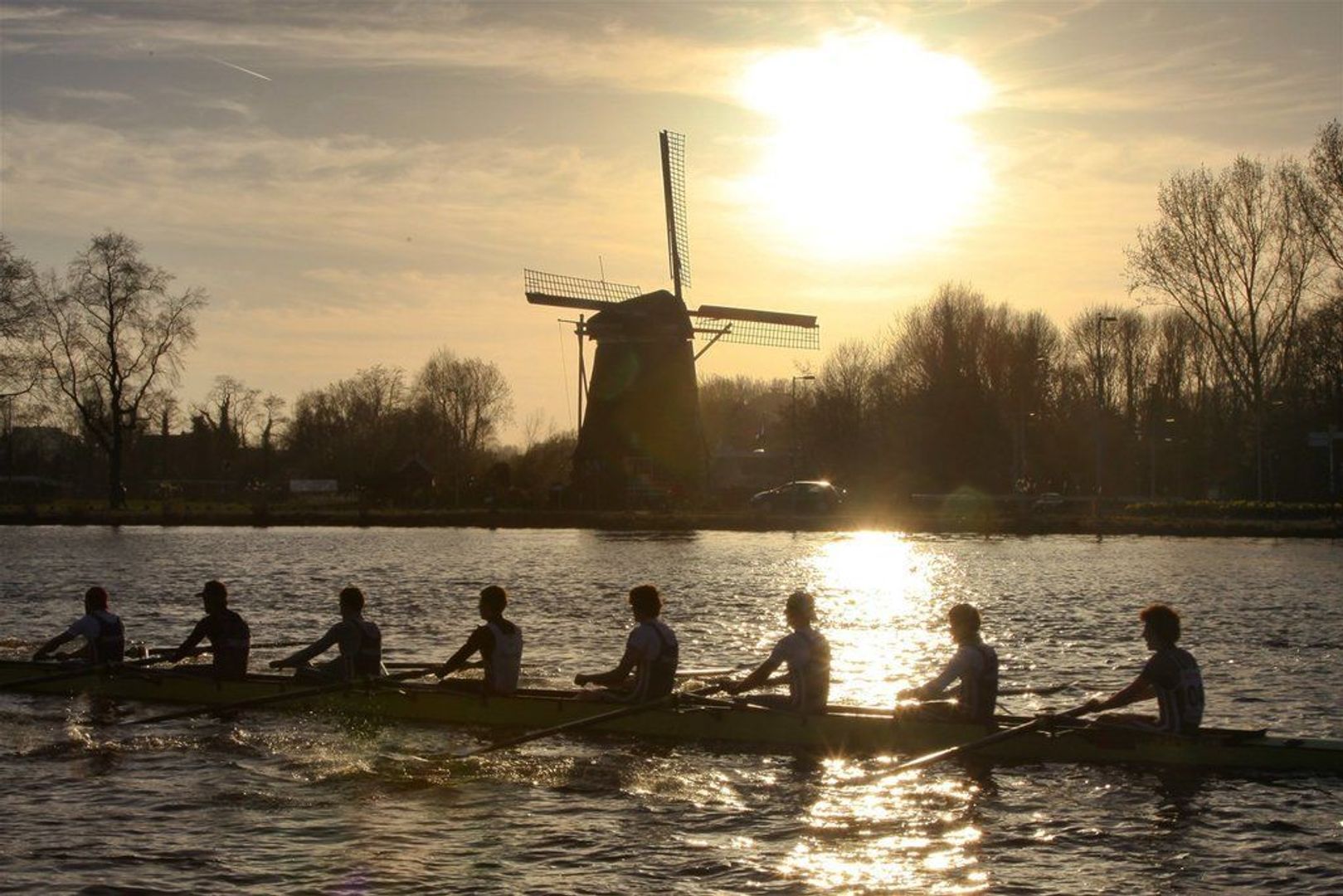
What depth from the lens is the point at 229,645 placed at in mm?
20359

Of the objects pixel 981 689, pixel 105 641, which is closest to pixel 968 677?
pixel 981 689

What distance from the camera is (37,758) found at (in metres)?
18.1

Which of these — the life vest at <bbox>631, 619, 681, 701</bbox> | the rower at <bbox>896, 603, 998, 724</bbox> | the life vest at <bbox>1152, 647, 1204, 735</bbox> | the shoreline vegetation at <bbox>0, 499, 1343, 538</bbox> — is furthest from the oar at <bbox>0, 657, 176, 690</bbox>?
the shoreline vegetation at <bbox>0, 499, 1343, 538</bbox>

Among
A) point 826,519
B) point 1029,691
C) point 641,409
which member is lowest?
point 1029,691

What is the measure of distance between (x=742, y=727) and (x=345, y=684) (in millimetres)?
5146

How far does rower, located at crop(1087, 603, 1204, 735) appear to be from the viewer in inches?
607

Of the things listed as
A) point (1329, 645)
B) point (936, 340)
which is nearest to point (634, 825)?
point (1329, 645)

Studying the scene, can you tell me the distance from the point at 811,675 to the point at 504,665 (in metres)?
3.89

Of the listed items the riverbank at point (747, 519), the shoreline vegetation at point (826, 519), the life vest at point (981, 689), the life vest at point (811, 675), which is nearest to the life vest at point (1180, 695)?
the life vest at point (981, 689)

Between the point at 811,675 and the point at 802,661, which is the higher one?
the point at 802,661

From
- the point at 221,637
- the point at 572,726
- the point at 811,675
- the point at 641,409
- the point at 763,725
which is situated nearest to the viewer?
the point at 811,675

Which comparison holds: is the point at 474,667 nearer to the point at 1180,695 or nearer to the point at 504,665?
the point at 504,665

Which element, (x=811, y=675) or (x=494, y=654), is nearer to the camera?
(x=811, y=675)

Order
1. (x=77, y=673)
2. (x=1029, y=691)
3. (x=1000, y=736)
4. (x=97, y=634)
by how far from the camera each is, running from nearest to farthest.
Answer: (x=1000, y=736) < (x=1029, y=691) < (x=77, y=673) < (x=97, y=634)
